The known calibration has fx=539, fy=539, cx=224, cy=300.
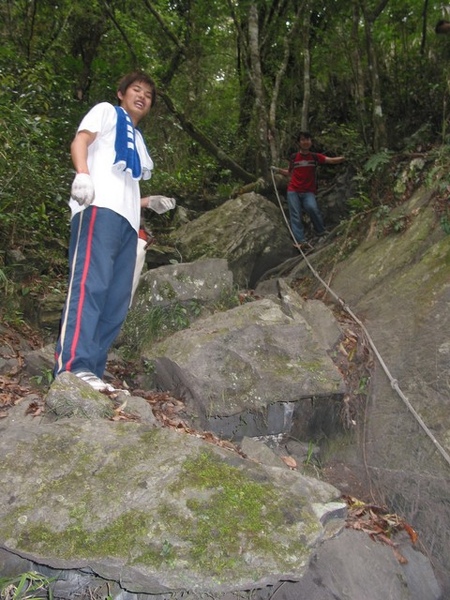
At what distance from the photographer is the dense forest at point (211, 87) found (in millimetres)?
6949

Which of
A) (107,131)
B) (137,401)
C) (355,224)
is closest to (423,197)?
(355,224)

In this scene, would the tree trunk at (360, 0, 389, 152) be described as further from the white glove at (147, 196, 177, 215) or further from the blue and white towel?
the blue and white towel

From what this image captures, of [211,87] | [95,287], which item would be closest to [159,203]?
[95,287]

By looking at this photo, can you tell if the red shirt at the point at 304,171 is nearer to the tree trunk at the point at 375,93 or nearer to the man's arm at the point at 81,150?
the tree trunk at the point at 375,93

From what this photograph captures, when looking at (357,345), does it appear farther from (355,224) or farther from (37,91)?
(37,91)

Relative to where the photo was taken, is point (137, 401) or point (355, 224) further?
point (355, 224)

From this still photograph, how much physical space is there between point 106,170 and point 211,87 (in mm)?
8642

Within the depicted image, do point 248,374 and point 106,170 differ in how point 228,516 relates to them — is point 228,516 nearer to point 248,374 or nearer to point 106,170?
point 248,374

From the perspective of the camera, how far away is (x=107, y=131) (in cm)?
392

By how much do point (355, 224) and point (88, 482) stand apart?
16.8ft

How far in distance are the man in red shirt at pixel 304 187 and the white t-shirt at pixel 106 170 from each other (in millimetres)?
4764

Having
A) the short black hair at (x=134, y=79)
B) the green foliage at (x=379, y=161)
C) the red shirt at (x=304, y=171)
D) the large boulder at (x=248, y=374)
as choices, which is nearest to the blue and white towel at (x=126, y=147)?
the short black hair at (x=134, y=79)

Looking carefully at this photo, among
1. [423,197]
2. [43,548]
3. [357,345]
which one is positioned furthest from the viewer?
[423,197]

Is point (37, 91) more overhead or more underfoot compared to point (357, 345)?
more overhead
